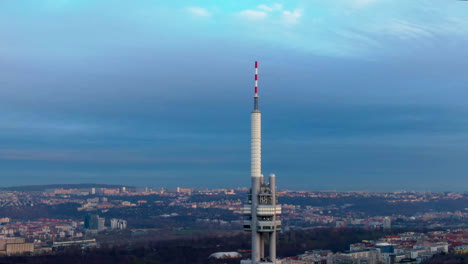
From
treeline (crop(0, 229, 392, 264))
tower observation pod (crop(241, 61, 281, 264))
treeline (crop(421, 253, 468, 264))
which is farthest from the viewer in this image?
treeline (crop(0, 229, 392, 264))

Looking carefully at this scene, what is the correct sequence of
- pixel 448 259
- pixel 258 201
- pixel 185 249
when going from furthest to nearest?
pixel 185 249, pixel 448 259, pixel 258 201

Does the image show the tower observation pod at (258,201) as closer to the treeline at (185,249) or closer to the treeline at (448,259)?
the treeline at (185,249)

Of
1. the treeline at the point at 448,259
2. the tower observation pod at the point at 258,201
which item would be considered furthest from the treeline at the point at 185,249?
the tower observation pod at the point at 258,201

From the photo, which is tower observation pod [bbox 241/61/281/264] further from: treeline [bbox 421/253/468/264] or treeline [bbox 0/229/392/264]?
treeline [bbox 421/253/468/264]

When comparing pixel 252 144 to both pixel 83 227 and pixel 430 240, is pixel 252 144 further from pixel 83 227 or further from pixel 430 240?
pixel 83 227

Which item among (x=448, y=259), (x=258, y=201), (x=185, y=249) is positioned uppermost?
(x=258, y=201)

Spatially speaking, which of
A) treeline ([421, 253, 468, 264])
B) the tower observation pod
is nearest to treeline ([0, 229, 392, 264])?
treeline ([421, 253, 468, 264])

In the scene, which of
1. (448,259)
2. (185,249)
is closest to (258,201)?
(448,259)

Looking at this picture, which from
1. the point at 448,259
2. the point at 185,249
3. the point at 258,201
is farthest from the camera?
the point at 185,249

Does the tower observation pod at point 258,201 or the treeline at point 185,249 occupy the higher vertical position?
the tower observation pod at point 258,201

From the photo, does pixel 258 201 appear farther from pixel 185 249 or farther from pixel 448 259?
pixel 185 249

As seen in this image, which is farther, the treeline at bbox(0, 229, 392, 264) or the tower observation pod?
the treeline at bbox(0, 229, 392, 264)
